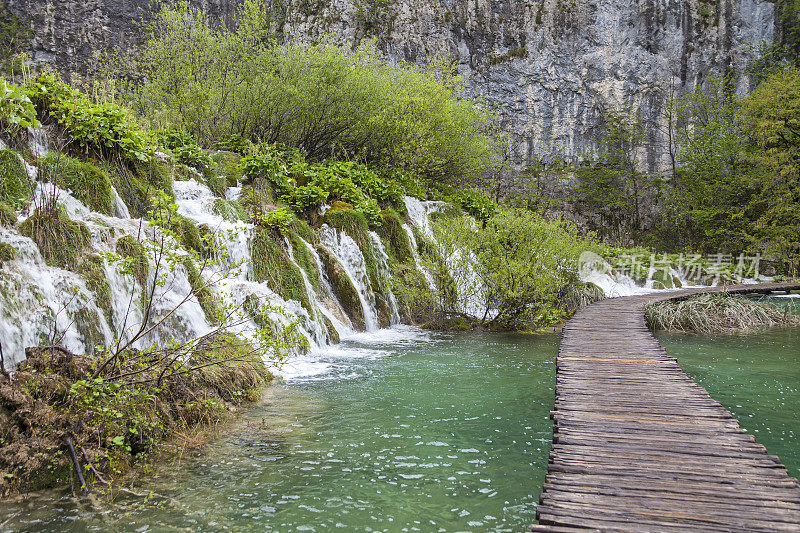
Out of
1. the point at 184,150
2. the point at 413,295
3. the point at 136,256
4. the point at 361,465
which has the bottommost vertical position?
the point at 361,465

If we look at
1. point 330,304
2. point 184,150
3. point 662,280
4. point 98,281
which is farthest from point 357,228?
point 662,280

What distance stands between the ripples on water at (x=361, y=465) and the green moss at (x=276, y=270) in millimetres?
2528

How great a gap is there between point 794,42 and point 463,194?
26617 millimetres

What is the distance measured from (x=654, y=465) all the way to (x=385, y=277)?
1031 cm

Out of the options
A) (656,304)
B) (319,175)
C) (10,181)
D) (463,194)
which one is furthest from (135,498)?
(463,194)

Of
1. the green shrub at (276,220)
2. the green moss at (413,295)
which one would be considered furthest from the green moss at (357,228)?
the green shrub at (276,220)

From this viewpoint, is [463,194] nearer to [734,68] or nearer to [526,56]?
[526,56]

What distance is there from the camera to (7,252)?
20.3 feet

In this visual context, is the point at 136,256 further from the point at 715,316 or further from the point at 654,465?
the point at 715,316

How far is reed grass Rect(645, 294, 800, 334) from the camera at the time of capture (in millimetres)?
13391

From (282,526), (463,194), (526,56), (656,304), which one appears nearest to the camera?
(282,526)

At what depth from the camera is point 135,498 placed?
161 inches

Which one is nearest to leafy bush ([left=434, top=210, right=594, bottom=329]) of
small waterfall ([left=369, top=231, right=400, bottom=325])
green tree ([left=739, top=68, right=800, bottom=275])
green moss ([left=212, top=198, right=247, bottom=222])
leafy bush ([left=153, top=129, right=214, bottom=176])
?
small waterfall ([left=369, top=231, right=400, bottom=325])

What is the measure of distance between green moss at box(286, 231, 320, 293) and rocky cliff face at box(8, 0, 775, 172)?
83.8 ft
